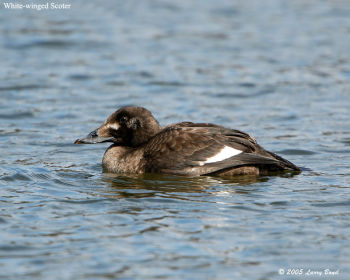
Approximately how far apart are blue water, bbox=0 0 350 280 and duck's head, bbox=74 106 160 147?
492mm

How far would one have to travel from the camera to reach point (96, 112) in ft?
→ 41.9

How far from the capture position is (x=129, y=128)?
9.58m

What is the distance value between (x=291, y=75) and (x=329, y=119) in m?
2.90

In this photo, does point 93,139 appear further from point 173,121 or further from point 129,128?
point 173,121

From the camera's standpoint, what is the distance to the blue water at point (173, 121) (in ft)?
21.1

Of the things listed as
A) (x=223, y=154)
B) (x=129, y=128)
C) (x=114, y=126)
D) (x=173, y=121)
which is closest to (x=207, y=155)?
(x=223, y=154)

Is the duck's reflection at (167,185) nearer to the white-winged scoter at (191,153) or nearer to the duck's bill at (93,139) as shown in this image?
the white-winged scoter at (191,153)

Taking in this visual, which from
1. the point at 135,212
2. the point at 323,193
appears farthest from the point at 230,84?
the point at 135,212

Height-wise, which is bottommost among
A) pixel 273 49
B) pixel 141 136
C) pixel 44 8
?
pixel 141 136

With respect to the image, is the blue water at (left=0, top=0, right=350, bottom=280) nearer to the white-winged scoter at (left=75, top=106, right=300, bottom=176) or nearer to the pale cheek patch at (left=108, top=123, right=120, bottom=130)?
the white-winged scoter at (left=75, top=106, right=300, bottom=176)

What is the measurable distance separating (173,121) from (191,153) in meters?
3.34

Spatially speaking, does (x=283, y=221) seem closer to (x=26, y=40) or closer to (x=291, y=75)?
(x=291, y=75)

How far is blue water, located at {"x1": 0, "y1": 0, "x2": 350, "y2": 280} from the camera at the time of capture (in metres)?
6.44

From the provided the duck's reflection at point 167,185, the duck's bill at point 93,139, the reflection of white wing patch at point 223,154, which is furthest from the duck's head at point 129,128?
the reflection of white wing patch at point 223,154
